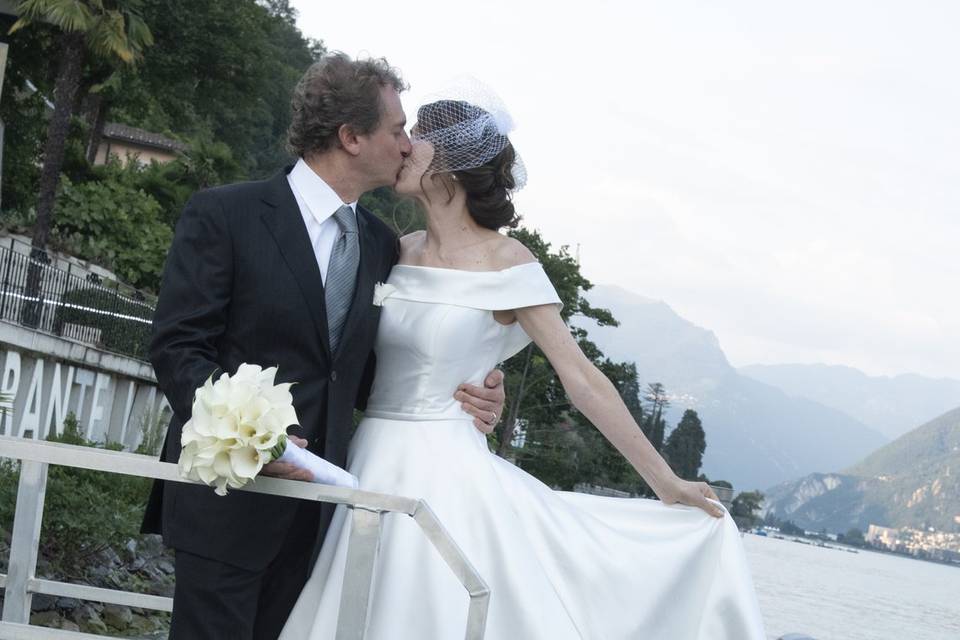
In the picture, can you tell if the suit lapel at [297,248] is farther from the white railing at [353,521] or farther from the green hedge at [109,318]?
the green hedge at [109,318]

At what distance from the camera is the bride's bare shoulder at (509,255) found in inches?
180

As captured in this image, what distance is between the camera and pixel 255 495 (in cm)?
364

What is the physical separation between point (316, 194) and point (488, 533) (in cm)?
123

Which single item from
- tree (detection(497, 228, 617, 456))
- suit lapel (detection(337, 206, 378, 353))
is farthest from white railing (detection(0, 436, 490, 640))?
tree (detection(497, 228, 617, 456))

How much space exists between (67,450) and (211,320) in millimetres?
703

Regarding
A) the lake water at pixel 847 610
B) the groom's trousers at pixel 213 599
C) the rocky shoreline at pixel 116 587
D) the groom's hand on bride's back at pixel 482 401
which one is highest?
the groom's hand on bride's back at pixel 482 401

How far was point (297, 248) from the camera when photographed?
3799 mm

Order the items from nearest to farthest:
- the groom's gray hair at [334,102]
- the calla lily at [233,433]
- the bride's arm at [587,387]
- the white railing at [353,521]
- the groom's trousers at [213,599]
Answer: the white railing at [353,521] < the calla lily at [233,433] < the groom's trousers at [213,599] < the groom's gray hair at [334,102] < the bride's arm at [587,387]

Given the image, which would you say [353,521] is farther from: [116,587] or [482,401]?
[116,587]

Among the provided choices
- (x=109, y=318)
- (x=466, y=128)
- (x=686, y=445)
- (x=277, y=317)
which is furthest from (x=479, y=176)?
(x=686, y=445)

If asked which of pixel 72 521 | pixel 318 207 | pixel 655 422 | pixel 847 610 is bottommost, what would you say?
pixel 847 610

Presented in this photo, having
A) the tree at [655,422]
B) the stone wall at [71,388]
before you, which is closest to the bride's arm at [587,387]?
Result: the stone wall at [71,388]

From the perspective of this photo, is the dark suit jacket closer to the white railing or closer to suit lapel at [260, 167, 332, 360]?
suit lapel at [260, 167, 332, 360]

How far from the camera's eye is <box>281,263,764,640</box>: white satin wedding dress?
13.2ft
